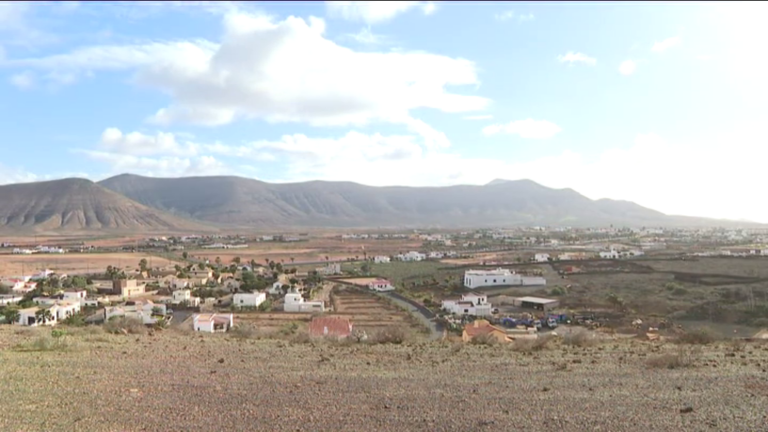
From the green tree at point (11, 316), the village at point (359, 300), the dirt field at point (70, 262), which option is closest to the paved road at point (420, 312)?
the village at point (359, 300)

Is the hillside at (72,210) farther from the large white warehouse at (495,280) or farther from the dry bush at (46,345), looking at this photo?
the dry bush at (46,345)

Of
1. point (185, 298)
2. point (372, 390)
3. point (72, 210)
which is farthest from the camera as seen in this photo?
point (72, 210)

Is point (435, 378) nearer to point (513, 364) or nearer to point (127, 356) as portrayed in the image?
point (513, 364)

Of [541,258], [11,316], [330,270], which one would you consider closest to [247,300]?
[11,316]

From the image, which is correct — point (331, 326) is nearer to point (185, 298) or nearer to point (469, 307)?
point (469, 307)

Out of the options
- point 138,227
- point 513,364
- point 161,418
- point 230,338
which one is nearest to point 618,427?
point 513,364
